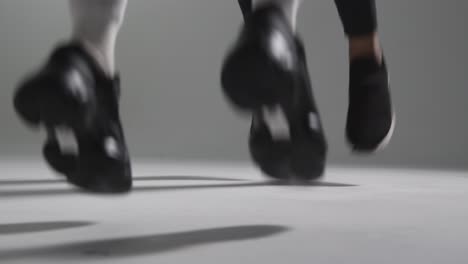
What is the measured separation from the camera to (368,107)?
0.95 meters

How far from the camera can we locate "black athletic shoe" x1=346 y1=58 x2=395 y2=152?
0.94 metres

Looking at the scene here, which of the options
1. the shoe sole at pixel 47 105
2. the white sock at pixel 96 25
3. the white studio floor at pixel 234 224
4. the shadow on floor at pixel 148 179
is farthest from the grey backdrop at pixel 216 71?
the shoe sole at pixel 47 105

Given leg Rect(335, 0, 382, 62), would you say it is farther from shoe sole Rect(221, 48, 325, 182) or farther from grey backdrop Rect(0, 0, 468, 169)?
grey backdrop Rect(0, 0, 468, 169)

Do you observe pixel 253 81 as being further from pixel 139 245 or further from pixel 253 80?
pixel 139 245

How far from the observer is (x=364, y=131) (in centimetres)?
94

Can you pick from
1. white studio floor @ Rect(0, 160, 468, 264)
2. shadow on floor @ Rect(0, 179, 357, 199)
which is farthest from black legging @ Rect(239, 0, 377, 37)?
shadow on floor @ Rect(0, 179, 357, 199)

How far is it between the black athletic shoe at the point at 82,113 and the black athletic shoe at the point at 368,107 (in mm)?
337

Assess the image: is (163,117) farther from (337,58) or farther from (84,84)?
(84,84)

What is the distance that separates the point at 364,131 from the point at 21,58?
3079 mm

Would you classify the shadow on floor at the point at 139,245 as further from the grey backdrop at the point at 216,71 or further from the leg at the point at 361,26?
the grey backdrop at the point at 216,71

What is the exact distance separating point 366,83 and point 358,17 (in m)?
0.10

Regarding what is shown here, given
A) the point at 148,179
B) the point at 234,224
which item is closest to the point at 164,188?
the point at 148,179

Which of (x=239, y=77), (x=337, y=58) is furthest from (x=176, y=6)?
(x=239, y=77)

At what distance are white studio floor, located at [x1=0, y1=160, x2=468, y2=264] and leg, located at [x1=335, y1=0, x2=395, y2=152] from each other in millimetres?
143
